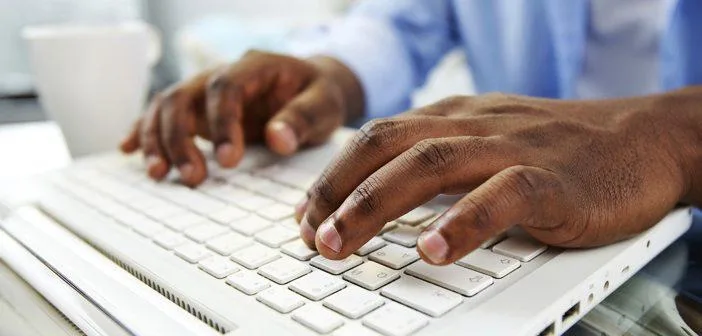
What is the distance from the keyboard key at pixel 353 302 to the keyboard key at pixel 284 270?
31mm

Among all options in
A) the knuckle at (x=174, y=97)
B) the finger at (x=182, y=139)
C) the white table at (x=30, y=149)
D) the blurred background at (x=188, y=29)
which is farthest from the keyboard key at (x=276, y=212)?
the blurred background at (x=188, y=29)

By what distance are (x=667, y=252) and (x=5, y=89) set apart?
1213mm

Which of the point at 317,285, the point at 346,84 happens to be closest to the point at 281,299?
the point at 317,285

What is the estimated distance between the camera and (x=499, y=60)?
826mm

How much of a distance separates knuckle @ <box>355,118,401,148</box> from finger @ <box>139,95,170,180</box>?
0.75 feet

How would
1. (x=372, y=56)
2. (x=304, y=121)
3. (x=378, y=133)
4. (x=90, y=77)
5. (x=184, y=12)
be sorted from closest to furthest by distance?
1. (x=378, y=133)
2. (x=304, y=121)
3. (x=90, y=77)
4. (x=372, y=56)
5. (x=184, y=12)

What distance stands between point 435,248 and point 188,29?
39.8 inches

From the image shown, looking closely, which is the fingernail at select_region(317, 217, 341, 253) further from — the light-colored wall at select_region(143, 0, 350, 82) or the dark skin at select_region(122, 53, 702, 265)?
the light-colored wall at select_region(143, 0, 350, 82)

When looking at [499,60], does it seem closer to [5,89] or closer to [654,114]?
[654,114]

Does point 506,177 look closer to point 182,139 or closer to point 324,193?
point 324,193

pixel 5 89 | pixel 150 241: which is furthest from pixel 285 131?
pixel 5 89

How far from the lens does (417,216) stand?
1.25ft

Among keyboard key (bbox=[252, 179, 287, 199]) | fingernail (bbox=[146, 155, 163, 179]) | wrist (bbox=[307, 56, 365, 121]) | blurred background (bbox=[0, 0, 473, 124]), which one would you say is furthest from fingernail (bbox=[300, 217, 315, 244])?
blurred background (bbox=[0, 0, 473, 124])

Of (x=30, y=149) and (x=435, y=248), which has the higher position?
(x=435, y=248)
